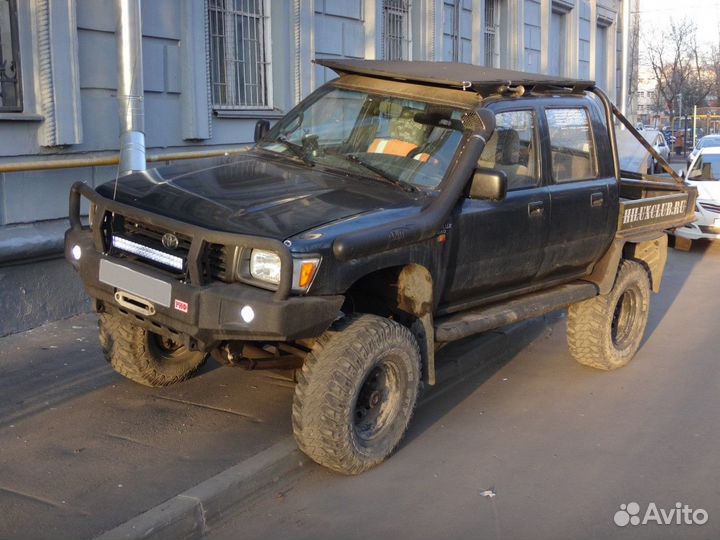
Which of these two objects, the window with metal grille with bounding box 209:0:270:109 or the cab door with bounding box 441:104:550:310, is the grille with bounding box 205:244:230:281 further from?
the window with metal grille with bounding box 209:0:270:109

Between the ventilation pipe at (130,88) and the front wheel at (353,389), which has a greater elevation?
the ventilation pipe at (130,88)

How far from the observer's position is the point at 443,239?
5.10m

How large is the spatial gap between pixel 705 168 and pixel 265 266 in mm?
11795

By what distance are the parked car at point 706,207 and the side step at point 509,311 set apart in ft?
24.4

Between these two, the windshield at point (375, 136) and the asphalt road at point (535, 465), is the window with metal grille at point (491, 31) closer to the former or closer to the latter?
the asphalt road at point (535, 465)

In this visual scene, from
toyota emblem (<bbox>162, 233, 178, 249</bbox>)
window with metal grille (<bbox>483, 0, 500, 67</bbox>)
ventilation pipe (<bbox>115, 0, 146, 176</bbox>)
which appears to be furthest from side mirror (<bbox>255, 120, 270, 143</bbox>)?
window with metal grille (<bbox>483, 0, 500, 67</bbox>)

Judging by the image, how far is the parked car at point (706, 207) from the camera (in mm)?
13508

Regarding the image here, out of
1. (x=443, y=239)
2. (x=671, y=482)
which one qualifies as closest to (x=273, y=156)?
(x=443, y=239)

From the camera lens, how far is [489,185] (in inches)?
200

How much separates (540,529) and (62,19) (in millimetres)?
5695

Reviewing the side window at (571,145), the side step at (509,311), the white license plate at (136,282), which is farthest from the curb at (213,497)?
the side window at (571,145)

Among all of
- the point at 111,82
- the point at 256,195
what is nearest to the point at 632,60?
the point at 111,82

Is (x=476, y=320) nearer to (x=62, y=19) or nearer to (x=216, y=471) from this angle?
(x=216, y=471)

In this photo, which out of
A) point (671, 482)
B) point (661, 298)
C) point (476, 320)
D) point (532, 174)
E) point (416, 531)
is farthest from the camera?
point (661, 298)
